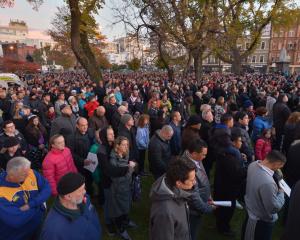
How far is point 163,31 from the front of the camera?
1427cm

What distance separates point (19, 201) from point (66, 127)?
2.98 m

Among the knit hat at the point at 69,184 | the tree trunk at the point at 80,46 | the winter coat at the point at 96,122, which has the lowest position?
the winter coat at the point at 96,122

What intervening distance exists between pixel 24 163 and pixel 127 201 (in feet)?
5.74

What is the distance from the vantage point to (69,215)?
242 cm

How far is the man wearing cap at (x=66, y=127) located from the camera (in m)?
5.22

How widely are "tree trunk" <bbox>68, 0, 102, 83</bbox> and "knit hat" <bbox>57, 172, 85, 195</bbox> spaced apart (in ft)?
40.8

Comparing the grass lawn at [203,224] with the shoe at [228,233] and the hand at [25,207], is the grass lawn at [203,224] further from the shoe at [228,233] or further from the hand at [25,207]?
the hand at [25,207]

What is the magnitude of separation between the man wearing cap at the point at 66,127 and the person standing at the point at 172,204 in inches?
118

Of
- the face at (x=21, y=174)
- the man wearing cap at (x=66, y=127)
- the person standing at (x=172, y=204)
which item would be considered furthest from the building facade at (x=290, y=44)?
the face at (x=21, y=174)

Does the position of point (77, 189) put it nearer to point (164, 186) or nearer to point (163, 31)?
point (164, 186)

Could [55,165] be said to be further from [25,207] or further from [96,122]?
[96,122]

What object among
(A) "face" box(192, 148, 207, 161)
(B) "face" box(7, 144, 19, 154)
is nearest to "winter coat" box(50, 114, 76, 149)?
(B) "face" box(7, 144, 19, 154)

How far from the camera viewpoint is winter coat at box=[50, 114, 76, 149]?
521 cm

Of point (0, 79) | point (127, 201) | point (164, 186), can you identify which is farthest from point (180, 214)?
point (0, 79)
